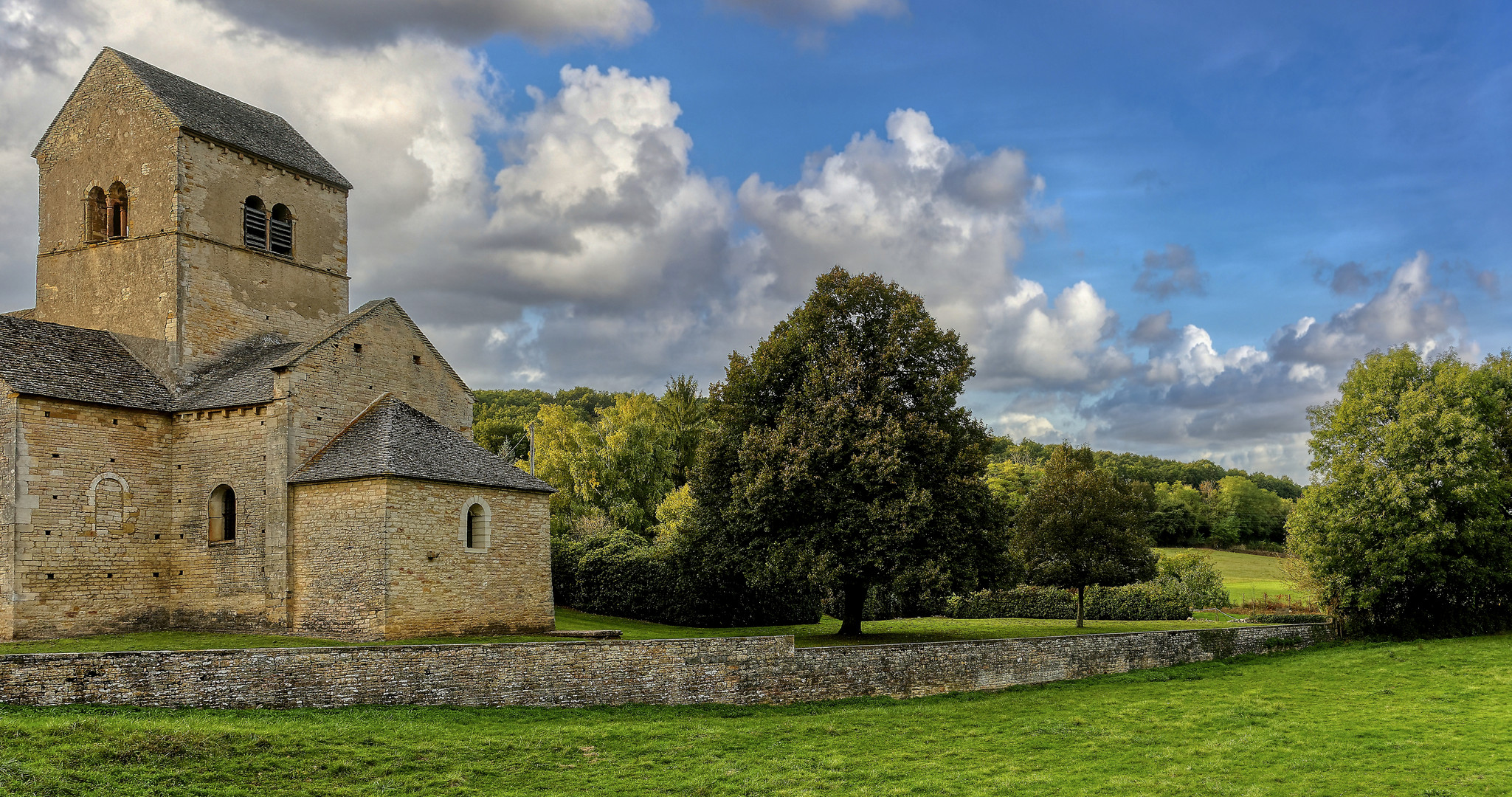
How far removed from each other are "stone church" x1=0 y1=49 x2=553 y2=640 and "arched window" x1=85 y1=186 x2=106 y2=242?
0.07 metres

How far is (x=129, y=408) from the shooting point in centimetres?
2703

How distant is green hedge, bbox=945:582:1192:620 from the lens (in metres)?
44.4

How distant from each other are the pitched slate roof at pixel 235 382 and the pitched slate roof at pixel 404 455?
253cm

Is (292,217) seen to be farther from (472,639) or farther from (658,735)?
(658,735)

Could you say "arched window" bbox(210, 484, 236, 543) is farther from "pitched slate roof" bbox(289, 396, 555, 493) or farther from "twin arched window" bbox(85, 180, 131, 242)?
"twin arched window" bbox(85, 180, 131, 242)

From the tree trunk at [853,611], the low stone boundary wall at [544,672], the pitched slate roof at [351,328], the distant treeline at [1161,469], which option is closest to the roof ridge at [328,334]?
the pitched slate roof at [351,328]

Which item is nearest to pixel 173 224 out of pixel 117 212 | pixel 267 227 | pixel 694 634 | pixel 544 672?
pixel 267 227

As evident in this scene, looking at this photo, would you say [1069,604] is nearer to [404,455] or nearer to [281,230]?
[404,455]

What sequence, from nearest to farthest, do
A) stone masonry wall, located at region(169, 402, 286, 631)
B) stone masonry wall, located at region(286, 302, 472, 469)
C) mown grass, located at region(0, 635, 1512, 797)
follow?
mown grass, located at region(0, 635, 1512, 797) < stone masonry wall, located at region(169, 402, 286, 631) < stone masonry wall, located at region(286, 302, 472, 469)

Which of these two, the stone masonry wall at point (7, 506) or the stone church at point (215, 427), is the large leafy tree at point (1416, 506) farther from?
the stone masonry wall at point (7, 506)

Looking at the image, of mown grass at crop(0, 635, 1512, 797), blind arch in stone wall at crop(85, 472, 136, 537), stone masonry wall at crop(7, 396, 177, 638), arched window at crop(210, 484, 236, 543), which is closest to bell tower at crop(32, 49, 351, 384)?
stone masonry wall at crop(7, 396, 177, 638)

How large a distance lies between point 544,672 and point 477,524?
824cm

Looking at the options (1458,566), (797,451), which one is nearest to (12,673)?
(797,451)

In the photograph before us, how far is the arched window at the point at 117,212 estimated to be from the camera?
31.0 metres
